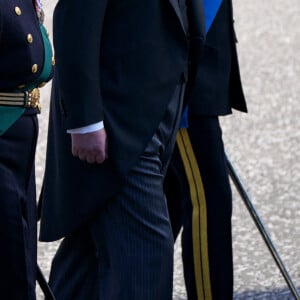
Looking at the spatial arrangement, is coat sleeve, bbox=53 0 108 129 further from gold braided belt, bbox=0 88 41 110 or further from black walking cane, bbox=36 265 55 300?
black walking cane, bbox=36 265 55 300

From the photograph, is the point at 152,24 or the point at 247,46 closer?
the point at 152,24

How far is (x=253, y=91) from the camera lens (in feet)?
26.1

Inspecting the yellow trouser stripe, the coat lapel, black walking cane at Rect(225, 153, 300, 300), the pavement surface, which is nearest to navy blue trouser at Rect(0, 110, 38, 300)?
the coat lapel

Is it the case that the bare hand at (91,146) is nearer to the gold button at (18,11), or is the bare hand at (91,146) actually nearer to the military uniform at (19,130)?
the military uniform at (19,130)

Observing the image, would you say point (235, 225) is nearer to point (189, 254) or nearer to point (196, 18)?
point (189, 254)

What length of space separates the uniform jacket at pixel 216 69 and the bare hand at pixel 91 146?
73 cm

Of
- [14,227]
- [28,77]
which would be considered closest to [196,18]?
[28,77]

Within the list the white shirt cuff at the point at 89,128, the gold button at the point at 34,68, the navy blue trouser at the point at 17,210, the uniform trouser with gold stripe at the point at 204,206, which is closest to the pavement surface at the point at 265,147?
the uniform trouser with gold stripe at the point at 204,206

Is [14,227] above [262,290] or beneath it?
above

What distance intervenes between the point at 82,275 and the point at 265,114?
13.0 feet

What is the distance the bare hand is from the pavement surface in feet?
4.91

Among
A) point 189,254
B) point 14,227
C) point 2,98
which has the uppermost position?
point 2,98

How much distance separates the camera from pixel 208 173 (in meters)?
3.94

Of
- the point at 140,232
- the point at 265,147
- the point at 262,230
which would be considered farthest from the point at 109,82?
the point at 265,147
